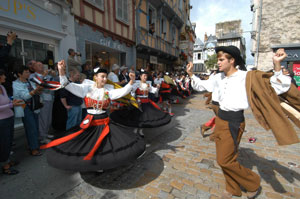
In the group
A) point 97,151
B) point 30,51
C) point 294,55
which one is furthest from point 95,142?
point 294,55

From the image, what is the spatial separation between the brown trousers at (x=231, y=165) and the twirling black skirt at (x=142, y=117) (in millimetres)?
1977

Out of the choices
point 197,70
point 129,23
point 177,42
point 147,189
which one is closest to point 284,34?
point 177,42

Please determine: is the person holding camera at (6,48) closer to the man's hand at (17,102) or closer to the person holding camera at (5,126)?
the person holding camera at (5,126)

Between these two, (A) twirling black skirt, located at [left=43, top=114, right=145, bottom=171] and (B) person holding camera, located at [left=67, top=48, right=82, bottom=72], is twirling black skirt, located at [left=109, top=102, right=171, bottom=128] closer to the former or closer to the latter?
(A) twirling black skirt, located at [left=43, top=114, right=145, bottom=171]

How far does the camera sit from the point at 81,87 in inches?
117

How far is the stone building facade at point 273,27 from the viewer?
1666 centimetres

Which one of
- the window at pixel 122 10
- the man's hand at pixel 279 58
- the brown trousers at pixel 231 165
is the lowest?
the brown trousers at pixel 231 165

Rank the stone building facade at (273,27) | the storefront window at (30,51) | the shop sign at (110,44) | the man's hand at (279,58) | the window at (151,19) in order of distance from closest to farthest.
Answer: the man's hand at (279,58), the storefront window at (30,51), the shop sign at (110,44), the window at (151,19), the stone building facade at (273,27)

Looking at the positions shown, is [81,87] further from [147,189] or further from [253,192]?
[253,192]

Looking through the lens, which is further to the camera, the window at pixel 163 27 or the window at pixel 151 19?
the window at pixel 163 27

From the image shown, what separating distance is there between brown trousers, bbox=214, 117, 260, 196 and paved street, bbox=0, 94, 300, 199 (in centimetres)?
31

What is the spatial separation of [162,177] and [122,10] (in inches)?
392

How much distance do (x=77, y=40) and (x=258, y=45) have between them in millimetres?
19718

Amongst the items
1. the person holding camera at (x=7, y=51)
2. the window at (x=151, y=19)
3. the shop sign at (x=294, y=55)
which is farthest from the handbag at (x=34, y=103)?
the shop sign at (x=294, y=55)
